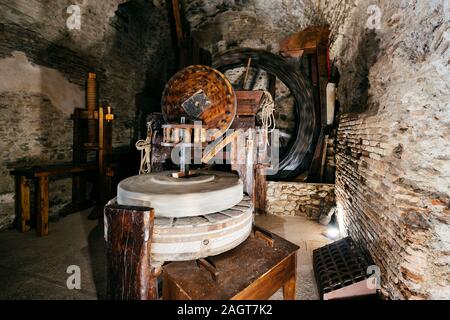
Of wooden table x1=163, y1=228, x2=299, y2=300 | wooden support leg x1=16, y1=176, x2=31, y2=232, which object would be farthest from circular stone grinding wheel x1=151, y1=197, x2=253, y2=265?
wooden support leg x1=16, y1=176, x2=31, y2=232

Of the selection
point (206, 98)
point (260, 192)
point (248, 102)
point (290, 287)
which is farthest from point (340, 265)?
point (206, 98)

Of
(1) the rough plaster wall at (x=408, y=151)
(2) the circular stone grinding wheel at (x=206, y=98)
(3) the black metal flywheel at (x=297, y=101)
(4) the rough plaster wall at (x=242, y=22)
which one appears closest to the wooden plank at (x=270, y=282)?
(1) the rough plaster wall at (x=408, y=151)

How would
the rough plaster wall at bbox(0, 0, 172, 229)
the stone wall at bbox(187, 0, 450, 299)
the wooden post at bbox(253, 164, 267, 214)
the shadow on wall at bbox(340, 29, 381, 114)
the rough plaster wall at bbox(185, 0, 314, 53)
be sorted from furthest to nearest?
the rough plaster wall at bbox(185, 0, 314, 53) < the wooden post at bbox(253, 164, 267, 214) < the rough plaster wall at bbox(0, 0, 172, 229) < the shadow on wall at bbox(340, 29, 381, 114) < the stone wall at bbox(187, 0, 450, 299)

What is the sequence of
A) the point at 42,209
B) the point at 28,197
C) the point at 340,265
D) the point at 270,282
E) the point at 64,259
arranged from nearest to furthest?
1. the point at 270,282
2. the point at 340,265
3. the point at 64,259
4. the point at 42,209
5. the point at 28,197

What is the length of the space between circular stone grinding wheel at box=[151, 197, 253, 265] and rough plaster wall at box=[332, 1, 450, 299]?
163cm

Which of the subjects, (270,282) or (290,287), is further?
(290,287)

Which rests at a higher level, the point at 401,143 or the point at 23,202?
the point at 401,143

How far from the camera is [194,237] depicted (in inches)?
76.7

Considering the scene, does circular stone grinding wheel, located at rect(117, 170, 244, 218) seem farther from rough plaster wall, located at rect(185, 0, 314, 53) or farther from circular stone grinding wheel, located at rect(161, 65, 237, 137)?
rough plaster wall, located at rect(185, 0, 314, 53)

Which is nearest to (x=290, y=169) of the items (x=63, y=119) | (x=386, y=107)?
(x=386, y=107)

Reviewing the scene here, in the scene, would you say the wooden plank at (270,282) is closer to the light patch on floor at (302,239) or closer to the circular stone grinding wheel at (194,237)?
the circular stone grinding wheel at (194,237)

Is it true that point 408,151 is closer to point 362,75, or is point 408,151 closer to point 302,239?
point 362,75

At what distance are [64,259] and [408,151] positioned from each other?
452 centimetres

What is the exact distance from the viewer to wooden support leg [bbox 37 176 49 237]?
403 centimetres
